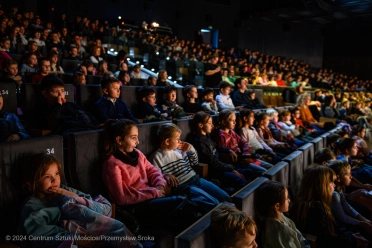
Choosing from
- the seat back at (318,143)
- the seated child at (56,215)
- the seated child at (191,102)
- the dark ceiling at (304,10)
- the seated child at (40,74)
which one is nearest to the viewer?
the seated child at (56,215)

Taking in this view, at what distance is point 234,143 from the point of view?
5.52 ft

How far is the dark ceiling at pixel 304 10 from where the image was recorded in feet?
20.7

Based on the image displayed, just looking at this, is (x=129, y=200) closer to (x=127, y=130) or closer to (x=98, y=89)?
(x=127, y=130)

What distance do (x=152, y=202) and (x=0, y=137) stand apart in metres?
0.56

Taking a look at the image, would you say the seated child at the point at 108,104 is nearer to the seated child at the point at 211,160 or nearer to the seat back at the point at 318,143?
the seated child at the point at 211,160

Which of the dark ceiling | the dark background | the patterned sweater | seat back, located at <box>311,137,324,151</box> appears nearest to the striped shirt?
the patterned sweater

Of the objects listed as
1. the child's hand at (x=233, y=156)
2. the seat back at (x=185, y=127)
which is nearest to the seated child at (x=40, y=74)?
the seat back at (x=185, y=127)

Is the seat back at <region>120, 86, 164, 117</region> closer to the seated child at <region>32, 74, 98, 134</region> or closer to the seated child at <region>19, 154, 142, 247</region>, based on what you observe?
the seated child at <region>32, 74, 98, 134</region>

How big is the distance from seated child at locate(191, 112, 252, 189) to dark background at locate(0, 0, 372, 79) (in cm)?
526

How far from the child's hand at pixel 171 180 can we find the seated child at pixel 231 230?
473mm

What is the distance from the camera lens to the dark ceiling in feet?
20.7

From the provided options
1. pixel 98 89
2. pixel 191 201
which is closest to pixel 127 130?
pixel 191 201

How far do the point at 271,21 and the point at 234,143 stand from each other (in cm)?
746

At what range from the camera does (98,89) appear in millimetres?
1659
